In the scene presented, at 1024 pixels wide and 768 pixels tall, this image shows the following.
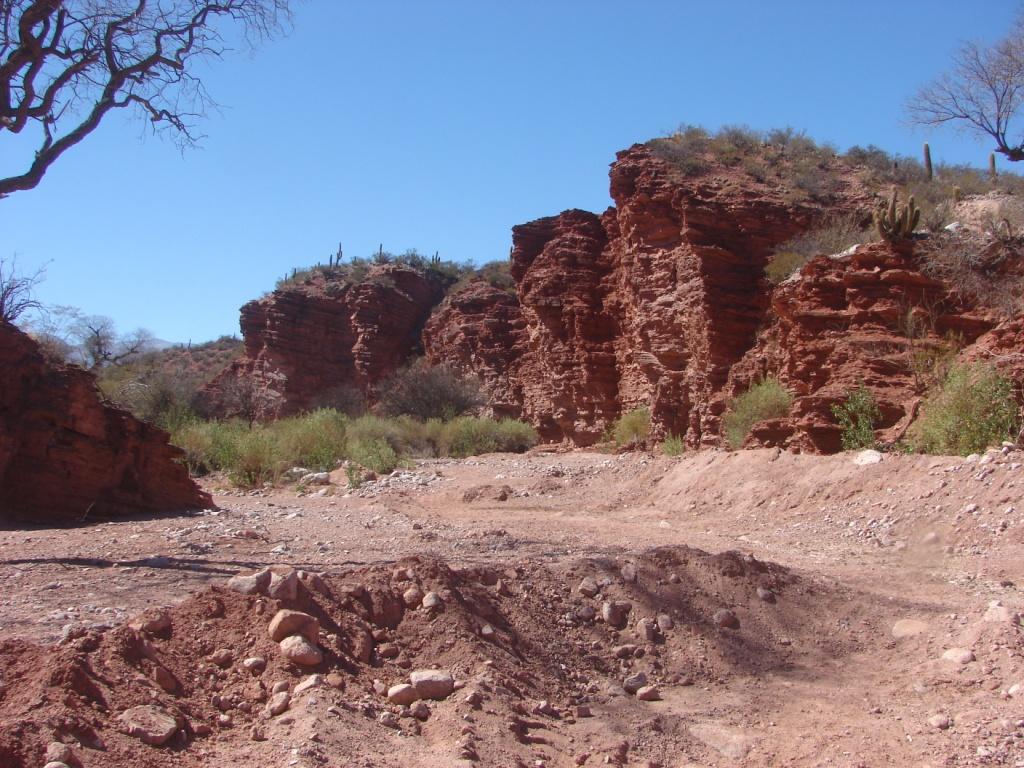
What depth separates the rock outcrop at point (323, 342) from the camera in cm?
3806

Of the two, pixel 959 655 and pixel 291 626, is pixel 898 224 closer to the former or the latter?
pixel 959 655

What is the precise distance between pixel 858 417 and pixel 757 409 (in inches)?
123

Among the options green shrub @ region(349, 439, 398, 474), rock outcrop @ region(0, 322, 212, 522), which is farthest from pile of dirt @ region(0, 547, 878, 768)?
green shrub @ region(349, 439, 398, 474)

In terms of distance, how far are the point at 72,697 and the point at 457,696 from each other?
1597 mm

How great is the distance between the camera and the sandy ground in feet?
11.7

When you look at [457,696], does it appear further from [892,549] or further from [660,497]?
[660,497]

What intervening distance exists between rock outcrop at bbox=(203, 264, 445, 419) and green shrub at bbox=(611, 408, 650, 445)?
17.3m

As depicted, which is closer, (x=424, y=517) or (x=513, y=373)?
(x=424, y=517)

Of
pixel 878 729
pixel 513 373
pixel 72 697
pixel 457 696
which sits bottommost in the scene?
pixel 878 729

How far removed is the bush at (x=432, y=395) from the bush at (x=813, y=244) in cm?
1393

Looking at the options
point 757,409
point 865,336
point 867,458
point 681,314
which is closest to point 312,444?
point 681,314

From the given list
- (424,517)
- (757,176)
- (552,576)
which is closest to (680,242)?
(757,176)

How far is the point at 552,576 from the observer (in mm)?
5398

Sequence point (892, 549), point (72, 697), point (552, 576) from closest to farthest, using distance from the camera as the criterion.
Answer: point (72, 697) → point (552, 576) → point (892, 549)
